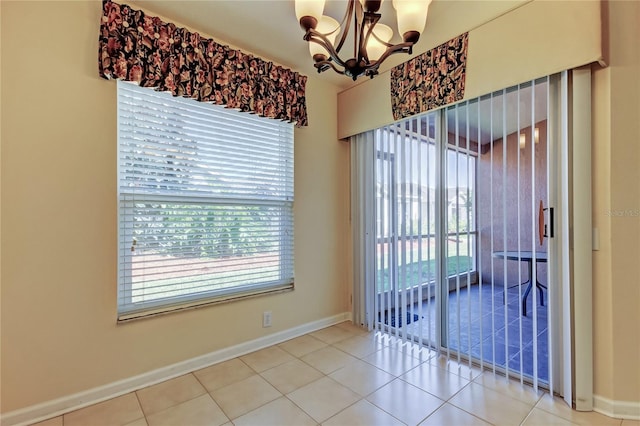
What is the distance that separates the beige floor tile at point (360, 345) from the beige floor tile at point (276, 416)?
2.75 feet

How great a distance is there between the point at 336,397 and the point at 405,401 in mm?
446

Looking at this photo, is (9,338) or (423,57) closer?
(9,338)

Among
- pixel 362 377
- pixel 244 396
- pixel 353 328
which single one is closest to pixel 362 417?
pixel 362 377

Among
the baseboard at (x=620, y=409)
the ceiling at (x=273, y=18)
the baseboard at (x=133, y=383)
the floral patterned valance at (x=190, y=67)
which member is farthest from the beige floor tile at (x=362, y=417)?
the ceiling at (x=273, y=18)

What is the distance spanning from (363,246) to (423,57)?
1.86m

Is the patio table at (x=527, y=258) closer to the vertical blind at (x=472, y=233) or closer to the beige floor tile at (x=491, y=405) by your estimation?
the vertical blind at (x=472, y=233)

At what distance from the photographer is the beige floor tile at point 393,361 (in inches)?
89.1

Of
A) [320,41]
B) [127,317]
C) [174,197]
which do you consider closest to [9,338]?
[127,317]

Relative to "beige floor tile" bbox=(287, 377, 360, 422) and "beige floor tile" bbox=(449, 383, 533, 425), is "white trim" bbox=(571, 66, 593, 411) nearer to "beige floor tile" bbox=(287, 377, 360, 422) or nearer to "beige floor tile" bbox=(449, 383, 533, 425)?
"beige floor tile" bbox=(449, 383, 533, 425)

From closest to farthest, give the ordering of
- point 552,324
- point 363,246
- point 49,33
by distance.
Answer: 1. point 49,33
2. point 552,324
3. point 363,246

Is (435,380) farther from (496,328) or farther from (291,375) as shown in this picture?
(291,375)

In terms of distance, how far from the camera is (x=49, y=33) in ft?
5.81

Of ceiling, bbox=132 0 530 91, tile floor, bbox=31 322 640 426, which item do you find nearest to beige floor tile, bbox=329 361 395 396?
tile floor, bbox=31 322 640 426

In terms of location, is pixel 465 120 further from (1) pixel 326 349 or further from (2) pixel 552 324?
(1) pixel 326 349
